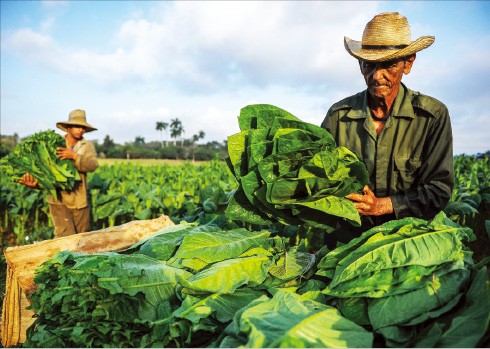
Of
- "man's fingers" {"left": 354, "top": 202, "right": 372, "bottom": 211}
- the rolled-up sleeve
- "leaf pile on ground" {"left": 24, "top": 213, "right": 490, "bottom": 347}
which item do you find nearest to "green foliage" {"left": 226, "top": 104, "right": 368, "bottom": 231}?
"man's fingers" {"left": 354, "top": 202, "right": 372, "bottom": 211}

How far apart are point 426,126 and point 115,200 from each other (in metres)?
6.37

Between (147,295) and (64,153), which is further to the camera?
(64,153)

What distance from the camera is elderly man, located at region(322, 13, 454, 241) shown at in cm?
257

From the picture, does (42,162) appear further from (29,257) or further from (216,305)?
(216,305)

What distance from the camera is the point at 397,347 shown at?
4.69 feet

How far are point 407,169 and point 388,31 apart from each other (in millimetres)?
962

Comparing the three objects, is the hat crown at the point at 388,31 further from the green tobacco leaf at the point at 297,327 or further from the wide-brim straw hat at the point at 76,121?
the wide-brim straw hat at the point at 76,121

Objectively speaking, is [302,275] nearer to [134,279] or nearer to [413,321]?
[413,321]

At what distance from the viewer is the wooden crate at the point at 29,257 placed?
2307 millimetres

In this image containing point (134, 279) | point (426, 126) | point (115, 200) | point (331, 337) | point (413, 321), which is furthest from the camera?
point (115, 200)

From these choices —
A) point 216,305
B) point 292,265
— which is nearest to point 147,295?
point 216,305

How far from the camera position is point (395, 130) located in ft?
9.35

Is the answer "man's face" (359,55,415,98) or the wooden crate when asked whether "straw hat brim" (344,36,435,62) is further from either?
the wooden crate

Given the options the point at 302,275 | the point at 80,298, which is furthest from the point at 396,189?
the point at 80,298
